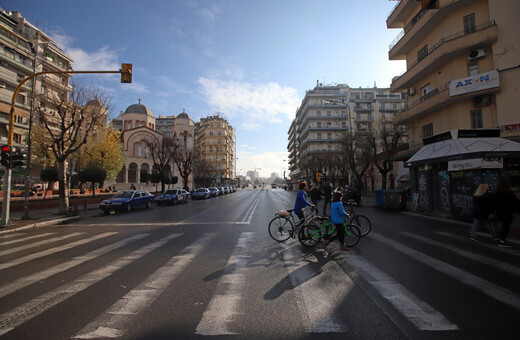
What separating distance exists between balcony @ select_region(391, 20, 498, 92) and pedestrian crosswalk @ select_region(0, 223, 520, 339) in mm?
14679

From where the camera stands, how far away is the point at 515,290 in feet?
13.8

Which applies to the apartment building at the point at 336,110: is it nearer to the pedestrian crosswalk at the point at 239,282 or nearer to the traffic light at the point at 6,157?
the traffic light at the point at 6,157

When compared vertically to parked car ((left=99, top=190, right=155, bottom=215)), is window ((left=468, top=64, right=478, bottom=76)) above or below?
above

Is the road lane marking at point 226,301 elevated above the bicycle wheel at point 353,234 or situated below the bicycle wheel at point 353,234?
below

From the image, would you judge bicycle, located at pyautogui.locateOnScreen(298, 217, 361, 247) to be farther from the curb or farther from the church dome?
the church dome

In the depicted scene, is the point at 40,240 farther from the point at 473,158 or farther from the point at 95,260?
the point at 473,158

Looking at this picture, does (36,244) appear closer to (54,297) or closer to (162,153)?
(54,297)

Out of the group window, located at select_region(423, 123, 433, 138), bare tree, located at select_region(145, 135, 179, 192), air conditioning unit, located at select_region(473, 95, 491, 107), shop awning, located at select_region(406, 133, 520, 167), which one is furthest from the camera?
bare tree, located at select_region(145, 135, 179, 192)

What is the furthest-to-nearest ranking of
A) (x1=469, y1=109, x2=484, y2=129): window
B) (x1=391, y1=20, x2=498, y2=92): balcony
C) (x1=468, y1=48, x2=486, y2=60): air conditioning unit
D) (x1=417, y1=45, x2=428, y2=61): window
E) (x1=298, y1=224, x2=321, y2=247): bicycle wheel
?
(x1=417, y1=45, x2=428, y2=61): window, (x1=469, y1=109, x2=484, y2=129): window, (x1=468, y1=48, x2=486, y2=60): air conditioning unit, (x1=391, y1=20, x2=498, y2=92): balcony, (x1=298, y1=224, x2=321, y2=247): bicycle wheel

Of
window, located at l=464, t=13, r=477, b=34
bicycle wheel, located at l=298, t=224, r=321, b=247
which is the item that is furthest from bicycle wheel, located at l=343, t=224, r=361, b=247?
window, located at l=464, t=13, r=477, b=34

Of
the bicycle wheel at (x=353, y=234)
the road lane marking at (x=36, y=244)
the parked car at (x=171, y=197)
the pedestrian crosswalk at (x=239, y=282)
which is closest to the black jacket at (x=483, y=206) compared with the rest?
the pedestrian crosswalk at (x=239, y=282)

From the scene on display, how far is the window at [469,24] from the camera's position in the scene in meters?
17.4

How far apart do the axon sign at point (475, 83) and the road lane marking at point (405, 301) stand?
1647cm

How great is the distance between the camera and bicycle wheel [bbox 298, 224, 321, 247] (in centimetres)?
721
